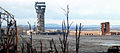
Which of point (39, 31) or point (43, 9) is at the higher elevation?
point (43, 9)

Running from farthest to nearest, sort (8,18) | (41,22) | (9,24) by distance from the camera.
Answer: (41,22) < (8,18) < (9,24)

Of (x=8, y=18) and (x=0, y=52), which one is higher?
(x=8, y=18)

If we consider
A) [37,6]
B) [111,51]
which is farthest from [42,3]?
[111,51]

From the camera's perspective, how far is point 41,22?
169 metres

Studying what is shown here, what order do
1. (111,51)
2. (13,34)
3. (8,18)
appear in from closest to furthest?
1. (8,18)
2. (13,34)
3. (111,51)

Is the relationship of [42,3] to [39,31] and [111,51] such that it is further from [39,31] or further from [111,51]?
[111,51]

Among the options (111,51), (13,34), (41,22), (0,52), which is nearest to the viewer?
(13,34)

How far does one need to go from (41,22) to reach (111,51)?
417ft

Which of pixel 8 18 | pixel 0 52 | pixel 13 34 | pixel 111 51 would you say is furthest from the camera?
pixel 111 51

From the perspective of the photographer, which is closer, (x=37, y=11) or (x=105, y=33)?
(x=105, y=33)

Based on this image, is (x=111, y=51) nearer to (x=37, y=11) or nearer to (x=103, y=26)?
(x=103, y=26)

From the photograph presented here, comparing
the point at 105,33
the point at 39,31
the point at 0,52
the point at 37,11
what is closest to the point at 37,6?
the point at 37,11

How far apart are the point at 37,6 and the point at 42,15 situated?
28.8 ft

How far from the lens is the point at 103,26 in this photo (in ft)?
477
